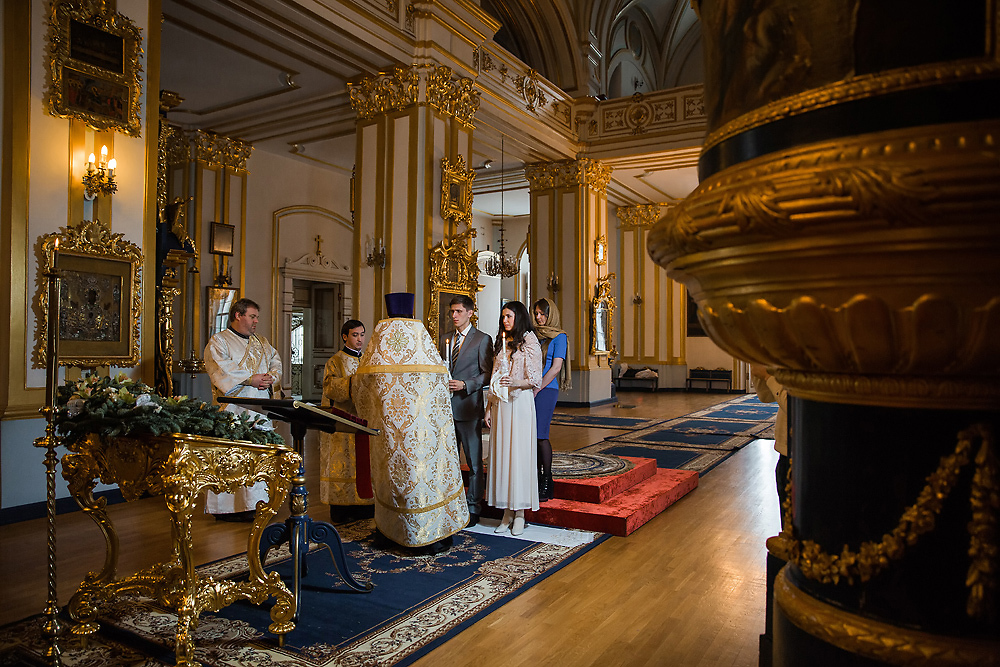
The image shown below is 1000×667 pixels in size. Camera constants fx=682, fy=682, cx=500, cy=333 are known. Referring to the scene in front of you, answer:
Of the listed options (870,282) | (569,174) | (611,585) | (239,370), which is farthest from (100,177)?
(569,174)

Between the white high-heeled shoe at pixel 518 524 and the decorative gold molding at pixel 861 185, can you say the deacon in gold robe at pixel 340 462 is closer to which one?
the white high-heeled shoe at pixel 518 524

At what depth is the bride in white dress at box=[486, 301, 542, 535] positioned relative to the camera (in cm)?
491

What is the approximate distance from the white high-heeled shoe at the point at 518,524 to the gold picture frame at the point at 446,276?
14.2 feet

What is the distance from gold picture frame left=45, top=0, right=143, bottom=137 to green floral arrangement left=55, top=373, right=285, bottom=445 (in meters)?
3.27

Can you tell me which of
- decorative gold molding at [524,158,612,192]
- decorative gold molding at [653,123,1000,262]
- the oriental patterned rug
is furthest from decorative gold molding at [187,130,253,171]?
decorative gold molding at [653,123,1000,262]

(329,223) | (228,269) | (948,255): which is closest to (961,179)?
(948,255)

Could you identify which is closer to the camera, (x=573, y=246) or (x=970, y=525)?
(x=970, y=525)

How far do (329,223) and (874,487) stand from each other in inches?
564

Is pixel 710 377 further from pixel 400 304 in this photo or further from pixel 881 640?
pixel 881 640

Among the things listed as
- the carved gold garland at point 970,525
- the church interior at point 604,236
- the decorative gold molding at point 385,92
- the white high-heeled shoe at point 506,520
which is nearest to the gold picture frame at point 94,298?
the church interior at point 604,236

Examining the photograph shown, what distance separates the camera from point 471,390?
5172mm

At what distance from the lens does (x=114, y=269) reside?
5754 mm

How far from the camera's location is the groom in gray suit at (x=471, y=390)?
5.18 m

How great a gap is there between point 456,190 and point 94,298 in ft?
16.7
